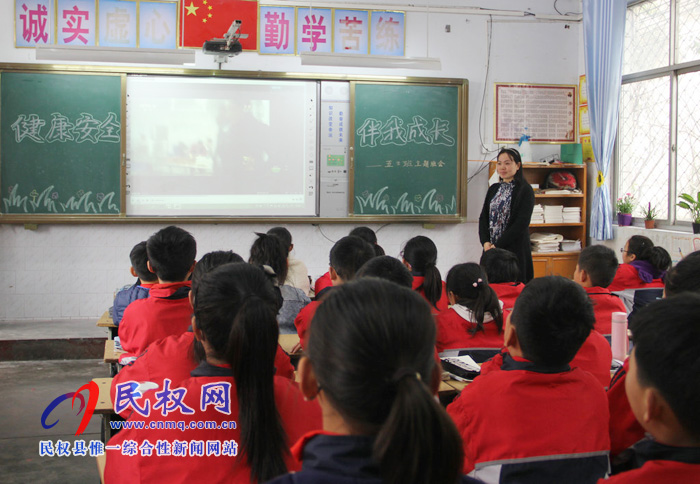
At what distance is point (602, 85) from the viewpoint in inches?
218

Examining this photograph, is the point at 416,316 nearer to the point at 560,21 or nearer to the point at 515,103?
the point at 515,103

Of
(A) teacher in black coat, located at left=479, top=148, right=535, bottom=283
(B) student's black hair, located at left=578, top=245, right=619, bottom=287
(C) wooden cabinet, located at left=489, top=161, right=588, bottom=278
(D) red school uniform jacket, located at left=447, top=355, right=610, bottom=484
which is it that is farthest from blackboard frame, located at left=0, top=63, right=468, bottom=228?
(D) red school uniform jacket, located at left=447, top=355, right=610, bottom=484

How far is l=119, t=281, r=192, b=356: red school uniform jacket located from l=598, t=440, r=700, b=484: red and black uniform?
1678mm

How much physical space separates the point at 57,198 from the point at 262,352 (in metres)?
4.43

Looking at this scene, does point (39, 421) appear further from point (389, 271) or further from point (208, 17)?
point (208, 17)

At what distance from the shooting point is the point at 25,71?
5.11 metres

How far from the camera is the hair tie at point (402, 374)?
2.62 ft

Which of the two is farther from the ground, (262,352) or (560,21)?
(560,21)

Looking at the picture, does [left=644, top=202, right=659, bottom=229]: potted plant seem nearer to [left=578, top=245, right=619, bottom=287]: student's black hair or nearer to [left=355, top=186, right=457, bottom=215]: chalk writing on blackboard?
[left=355, top=186, right=457, bottom=215]: chalk writing on blackboard

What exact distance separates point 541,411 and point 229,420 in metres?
0.68

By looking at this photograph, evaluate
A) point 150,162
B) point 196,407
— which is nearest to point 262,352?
point 196,407

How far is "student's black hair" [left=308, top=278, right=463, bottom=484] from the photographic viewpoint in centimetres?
76

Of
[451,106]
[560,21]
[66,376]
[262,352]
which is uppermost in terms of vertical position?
[560,21]

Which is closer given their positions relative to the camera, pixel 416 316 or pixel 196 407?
pixel 416 316
